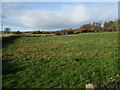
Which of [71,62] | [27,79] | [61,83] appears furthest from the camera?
[71,62]

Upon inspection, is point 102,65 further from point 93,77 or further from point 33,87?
point 33,87

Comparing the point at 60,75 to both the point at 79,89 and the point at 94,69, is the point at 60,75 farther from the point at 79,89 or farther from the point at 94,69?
the point at 94,69

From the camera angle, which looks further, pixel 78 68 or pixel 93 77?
pixel 78 68

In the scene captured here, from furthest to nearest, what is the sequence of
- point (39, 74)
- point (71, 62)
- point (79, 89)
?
1. point (71, 62)
2. point (39, 74)
3. point (79, 89)

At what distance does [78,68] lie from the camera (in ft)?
35.0

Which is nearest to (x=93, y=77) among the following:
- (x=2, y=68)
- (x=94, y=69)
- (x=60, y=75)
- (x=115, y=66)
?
(x=94, y=69)

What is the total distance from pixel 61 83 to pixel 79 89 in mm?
1212

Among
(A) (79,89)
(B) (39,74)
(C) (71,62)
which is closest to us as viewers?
(A) (79,89)

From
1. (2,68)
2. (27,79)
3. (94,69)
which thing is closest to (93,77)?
(94,69)

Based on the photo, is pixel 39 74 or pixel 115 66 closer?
pixel 39 74

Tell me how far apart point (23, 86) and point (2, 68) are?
3.59 m

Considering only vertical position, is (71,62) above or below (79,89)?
above

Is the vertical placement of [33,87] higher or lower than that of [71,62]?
lower

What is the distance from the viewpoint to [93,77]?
891cm
